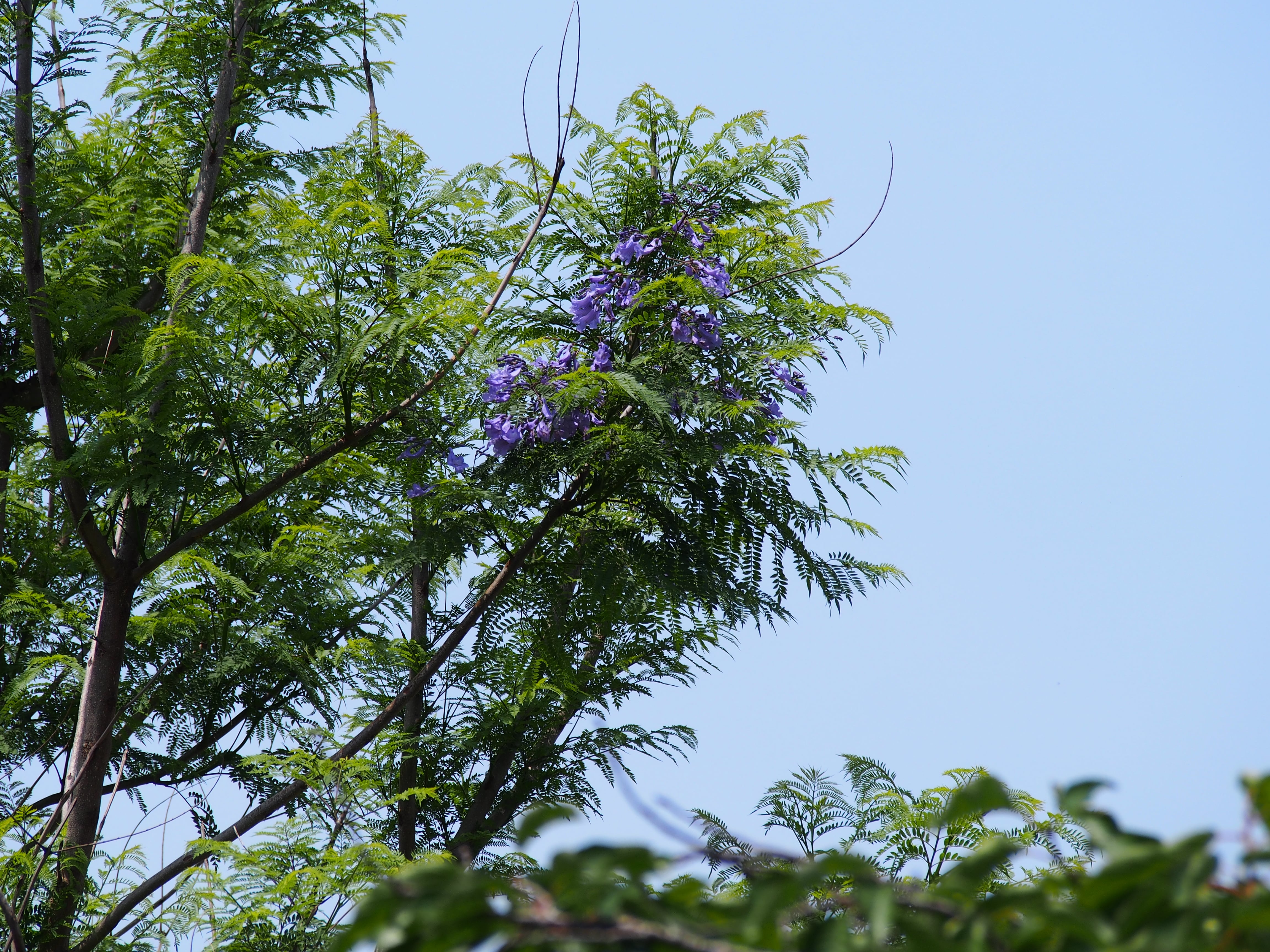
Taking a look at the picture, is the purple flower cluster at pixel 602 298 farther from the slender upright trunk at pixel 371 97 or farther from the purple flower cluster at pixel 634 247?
the slender upright trunk at pixel 371 97

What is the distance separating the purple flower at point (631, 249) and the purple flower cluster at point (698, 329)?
324 millimetres

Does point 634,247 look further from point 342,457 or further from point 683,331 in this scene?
point 342,457

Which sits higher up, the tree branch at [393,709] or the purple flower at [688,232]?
the purple flower at [688,232]

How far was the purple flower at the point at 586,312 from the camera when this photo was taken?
423cm

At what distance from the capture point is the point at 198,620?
16.8ft

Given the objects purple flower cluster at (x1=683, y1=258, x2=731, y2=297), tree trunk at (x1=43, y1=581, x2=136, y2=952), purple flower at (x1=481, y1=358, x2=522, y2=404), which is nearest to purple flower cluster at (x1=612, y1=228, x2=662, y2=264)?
purple flower cluster at (x1=683, y1=258, x2=731, y2=297)

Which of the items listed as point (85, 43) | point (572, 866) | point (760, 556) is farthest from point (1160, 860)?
point (85, 43)

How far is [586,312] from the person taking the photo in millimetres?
4246

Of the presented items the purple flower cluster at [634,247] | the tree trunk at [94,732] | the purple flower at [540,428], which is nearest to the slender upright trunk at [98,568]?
the tree trunk at [94,732]

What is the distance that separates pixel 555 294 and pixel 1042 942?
3.84 m

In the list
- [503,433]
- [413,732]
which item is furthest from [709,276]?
[413,732]

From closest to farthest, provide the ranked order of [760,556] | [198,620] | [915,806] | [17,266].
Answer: [760,556] < [915,806] < [198,620] < [17,266]

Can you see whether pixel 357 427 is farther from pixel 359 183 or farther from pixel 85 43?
pixel 85 43

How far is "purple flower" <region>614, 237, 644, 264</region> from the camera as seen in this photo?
423 cm
